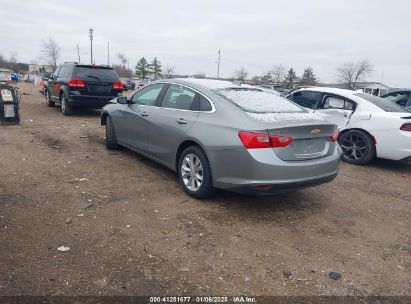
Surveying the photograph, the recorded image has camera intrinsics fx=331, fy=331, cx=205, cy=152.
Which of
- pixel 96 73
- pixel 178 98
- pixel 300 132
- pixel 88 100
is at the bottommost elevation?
pixel 88 100

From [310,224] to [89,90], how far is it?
8420 mm

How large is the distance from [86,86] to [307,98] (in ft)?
21.6

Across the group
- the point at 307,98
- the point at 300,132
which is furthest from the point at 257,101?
the point at 307,98

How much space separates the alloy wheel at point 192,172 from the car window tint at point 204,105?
2.09 feet

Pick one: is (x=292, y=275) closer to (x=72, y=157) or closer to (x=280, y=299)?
(x=280, y=299)

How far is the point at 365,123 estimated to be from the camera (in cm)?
666

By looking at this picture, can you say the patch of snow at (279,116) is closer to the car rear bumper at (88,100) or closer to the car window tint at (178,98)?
the car window tint at (178,98)

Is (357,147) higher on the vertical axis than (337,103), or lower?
lower

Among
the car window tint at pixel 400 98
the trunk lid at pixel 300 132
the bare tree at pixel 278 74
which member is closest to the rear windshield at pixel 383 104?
the trunk lid at pixel 300 132

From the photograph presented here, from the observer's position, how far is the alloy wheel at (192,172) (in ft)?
14.3

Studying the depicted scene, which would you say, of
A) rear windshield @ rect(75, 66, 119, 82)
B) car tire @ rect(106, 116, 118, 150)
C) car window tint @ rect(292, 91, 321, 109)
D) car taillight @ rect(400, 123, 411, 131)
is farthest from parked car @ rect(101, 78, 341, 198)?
rear windshield @ rect(75, 66, 119, 82)

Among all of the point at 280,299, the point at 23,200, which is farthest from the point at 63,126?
the point at 280,299

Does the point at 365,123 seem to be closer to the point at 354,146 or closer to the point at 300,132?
the point at 354,146

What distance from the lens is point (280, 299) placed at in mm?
2664
